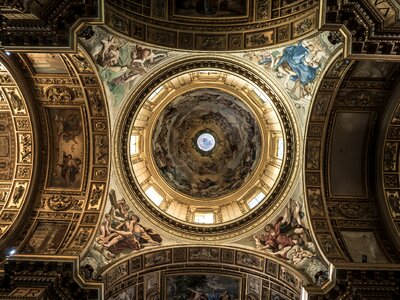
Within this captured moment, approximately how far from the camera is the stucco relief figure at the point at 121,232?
16125 millimetres

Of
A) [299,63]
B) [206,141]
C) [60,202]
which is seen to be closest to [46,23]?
[60,202]

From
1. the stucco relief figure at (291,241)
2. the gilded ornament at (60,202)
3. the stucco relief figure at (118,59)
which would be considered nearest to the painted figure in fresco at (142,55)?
the stucco relief figure at (118,59)

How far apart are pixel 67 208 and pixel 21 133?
11.8 feet

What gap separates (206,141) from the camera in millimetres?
21625

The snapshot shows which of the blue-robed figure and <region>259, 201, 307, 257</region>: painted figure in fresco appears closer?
the blue-robed figure

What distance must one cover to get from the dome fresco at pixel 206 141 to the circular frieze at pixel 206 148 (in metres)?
→ 0.05

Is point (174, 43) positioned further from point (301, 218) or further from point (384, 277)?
point (384, 277)

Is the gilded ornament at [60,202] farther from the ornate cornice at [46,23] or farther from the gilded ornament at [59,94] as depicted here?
the ornate cornice at [46,23]

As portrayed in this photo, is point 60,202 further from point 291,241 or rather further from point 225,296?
point 291,241

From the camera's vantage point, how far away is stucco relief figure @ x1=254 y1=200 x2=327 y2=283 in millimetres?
15597

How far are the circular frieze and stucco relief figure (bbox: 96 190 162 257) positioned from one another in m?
0.65

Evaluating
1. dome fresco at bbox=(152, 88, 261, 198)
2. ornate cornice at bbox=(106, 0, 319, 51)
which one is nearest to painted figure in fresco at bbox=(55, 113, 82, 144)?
dome fresco at bbox=(152, 88, 261, 198)

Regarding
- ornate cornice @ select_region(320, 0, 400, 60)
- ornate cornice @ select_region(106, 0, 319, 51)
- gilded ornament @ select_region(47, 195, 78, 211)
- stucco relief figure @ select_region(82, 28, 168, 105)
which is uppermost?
ornate cornice @ select_region(106, 0, 319, 51)

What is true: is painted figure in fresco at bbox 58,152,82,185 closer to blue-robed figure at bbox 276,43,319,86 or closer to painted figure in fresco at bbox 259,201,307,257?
painted figure in fresco at bbox 259,201,307,257
